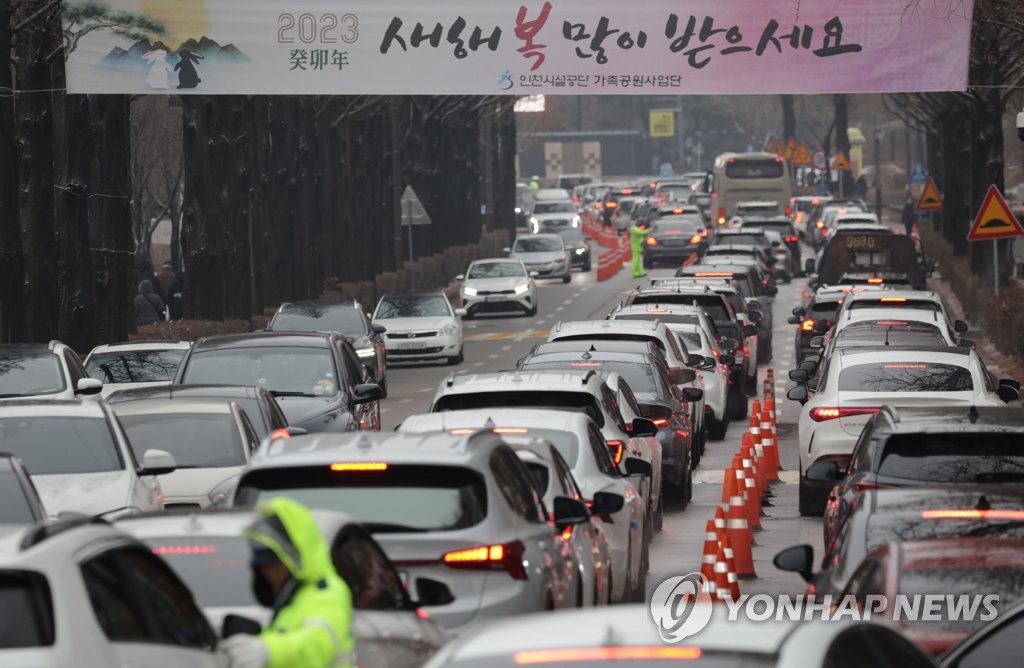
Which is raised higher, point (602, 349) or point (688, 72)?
point (688, 72)

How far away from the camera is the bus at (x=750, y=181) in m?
85.1

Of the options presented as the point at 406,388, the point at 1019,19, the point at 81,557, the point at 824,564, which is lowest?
the point at 406,388

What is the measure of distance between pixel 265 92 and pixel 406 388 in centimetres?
543

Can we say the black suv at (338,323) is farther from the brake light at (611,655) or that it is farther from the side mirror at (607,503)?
the brake light at (611,655)

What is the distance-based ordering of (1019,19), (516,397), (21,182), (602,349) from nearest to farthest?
(516,397) < (602,349) < (1019,19) < (21,182)

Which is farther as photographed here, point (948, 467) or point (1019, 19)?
point (1019, 19)

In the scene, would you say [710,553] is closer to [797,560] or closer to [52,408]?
[797,560]

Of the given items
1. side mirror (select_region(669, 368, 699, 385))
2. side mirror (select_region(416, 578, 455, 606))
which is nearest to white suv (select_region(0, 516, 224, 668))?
side mirror (select_region(416, 578, 455, 606))

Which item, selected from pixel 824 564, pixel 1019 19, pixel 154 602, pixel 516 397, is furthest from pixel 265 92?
pixel 154 602

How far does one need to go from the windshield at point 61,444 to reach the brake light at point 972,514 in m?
6.18

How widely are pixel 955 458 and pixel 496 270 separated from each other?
137 feet

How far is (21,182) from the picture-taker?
33.1m

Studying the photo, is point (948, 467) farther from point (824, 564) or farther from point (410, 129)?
point (410, 129)

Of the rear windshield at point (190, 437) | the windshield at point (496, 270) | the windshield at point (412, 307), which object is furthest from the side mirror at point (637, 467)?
the windshield at point (496, 270)
